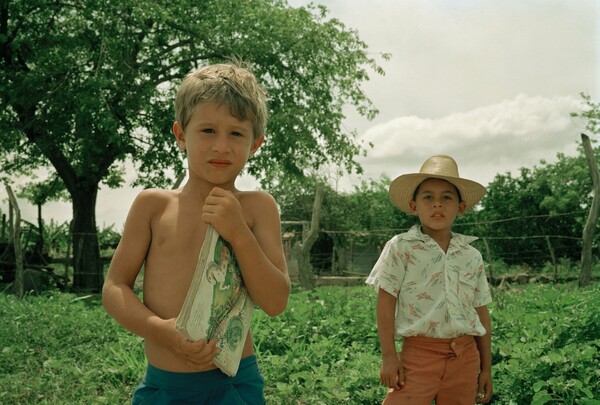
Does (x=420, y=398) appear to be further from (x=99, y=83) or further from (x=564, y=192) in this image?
(x=564, y=192)

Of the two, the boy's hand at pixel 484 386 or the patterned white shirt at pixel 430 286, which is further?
the boy's hand at pixel 484 386

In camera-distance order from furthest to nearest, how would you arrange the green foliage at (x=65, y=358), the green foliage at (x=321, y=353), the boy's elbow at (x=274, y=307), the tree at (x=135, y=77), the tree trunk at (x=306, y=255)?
the tree at (x=135, y=77), the tree trunk at (x=306, y=255), the green foliage at (x=65, y=358), the green foliage at (x=321, y=353), the boy's elbow at (x=274, y=307)

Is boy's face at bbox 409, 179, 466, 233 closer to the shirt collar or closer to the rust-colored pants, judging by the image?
the shirt collar

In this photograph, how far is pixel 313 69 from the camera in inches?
663

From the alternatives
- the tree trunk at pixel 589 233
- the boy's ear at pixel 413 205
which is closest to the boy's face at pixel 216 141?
the boy's ear at pixel 413 205

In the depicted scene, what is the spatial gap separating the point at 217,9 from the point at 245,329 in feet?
49.7

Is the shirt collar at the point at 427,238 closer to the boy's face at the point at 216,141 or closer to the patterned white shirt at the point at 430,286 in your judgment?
the patterned white shirt at the point at 430,286

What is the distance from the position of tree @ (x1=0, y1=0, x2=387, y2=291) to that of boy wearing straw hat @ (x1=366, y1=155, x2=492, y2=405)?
457 inches

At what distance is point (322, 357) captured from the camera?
4805mm

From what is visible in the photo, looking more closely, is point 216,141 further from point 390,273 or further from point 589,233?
point 589,233

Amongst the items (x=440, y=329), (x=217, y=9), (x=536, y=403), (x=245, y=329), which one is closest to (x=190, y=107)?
(x=245, y=329)

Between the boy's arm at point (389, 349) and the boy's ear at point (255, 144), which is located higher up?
the boy's ear at point (255, 144)

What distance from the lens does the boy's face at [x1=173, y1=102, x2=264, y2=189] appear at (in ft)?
6.03

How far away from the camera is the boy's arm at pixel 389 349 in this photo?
278 cm
